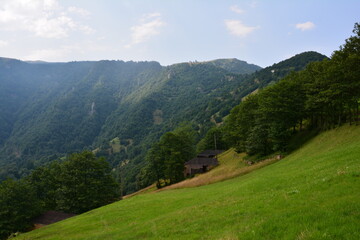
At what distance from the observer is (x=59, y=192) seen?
67.1 meters

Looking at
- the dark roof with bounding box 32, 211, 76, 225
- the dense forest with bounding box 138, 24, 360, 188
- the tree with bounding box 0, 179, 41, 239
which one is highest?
the dense forest with bounding box 138, 24, 360, 188

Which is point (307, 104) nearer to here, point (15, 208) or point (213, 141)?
point (15, 208)

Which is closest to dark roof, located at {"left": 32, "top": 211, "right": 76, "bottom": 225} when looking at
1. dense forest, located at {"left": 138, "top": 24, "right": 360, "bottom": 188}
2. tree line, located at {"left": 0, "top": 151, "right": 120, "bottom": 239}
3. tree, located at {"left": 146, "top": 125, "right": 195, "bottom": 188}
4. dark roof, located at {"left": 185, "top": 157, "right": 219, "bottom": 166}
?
tree line, located at {"left": 0, "top": 151, "right": 120, "bottom": 239}

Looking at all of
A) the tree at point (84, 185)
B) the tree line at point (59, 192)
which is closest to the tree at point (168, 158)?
the tree line at point (59, 192)

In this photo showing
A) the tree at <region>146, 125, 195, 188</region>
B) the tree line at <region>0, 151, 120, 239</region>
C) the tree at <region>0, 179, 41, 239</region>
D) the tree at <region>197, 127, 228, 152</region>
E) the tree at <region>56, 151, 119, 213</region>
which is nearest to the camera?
the tree at <region>0, 179, 41, 239</region>

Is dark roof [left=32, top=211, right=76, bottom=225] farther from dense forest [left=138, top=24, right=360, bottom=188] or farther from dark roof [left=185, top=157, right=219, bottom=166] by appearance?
dense forest [left=138, top=24, right=360, bottom=188]

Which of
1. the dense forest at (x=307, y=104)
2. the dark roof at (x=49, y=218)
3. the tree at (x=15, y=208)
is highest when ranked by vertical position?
the dense forest at (x=307, y=104)

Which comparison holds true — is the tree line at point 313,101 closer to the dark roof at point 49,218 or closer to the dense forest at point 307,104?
the dense forest at point 307,104

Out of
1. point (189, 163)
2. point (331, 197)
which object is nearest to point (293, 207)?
point (331, 197)

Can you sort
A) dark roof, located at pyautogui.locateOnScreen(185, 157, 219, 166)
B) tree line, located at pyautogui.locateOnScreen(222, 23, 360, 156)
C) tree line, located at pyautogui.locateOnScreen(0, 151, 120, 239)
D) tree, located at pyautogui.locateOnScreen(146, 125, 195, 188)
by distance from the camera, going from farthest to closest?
tree, located at pyautogui.locateOnScreen(146, 125, 195, 188)
dark roof, located at pyautogui.locateOnScreen(185, 157, 219, 166)
tree line, located at pyautogui.locateOnScreen(0, 151, 120, 239)
tree line, located at pyautogui.locateOnScreen(222, 23, 360, 156)

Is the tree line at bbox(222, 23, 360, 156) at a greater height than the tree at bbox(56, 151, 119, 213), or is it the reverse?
the tree line at bbox(222, 23, 360, 156)

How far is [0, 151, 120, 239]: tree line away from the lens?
53.8 meters

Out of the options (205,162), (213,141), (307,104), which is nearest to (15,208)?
(205,162)

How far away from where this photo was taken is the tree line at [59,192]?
5375 centimetres
